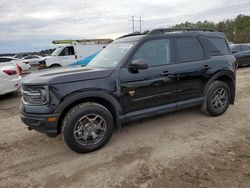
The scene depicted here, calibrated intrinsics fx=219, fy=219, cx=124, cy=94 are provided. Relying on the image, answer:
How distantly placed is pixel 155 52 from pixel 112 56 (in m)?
0.83

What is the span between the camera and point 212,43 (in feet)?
16.1

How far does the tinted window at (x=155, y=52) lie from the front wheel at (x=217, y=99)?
1.34m

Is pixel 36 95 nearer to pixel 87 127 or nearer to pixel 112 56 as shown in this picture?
pixel 87 127

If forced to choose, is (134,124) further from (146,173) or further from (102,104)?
(146,173)

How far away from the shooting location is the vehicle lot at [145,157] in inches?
114

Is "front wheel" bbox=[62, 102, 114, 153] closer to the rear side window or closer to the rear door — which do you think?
the rear door

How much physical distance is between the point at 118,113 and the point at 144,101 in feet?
1.83

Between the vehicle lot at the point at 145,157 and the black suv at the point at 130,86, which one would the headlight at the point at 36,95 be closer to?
the black suv at the point at 130,86

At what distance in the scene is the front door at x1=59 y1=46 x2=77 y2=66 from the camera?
1499 cm

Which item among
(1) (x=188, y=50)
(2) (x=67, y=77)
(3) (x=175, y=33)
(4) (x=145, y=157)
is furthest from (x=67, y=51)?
(4) (x=145, y=157)

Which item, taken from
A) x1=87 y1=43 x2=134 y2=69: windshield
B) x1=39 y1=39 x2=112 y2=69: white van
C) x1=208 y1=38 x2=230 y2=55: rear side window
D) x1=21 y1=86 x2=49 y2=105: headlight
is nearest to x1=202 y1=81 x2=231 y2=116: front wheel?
x1=208 y1=38 x2=230 y2=55: rear side window

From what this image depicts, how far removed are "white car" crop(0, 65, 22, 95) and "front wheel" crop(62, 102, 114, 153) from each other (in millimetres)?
5002

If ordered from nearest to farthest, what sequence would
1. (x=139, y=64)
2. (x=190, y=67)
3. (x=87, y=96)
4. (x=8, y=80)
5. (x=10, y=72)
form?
(x=87, y=96) < (x=139, y=64) < (x=190, y=67) < (x=8, y=80) < (x=10, y=72)

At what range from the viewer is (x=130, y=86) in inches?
150
